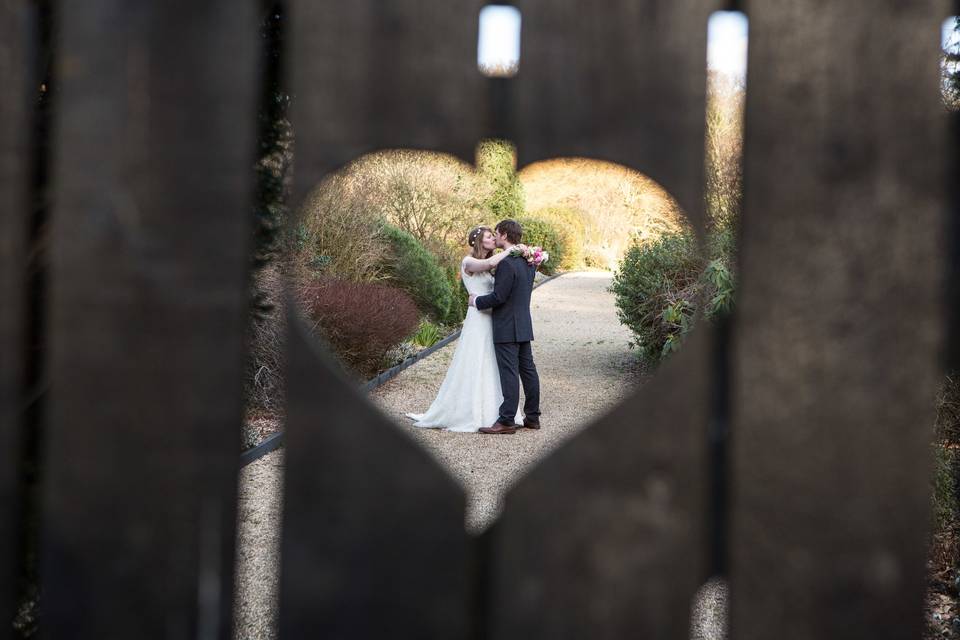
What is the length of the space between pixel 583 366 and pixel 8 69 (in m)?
9.46

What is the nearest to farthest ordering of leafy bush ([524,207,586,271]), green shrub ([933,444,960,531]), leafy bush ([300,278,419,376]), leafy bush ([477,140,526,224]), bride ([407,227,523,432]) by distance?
green shrub ([933,444,960,531]), bride ([407,227,523,432]), leafy bush ([300,278,419,376]), leafy bush ([477,140,526,224]), leafy bush ([524,207,586,271])

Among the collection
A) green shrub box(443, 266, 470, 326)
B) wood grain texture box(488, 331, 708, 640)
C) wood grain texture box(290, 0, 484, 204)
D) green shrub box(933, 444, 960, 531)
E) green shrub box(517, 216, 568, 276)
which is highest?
green shrub box(517, 216, 568, 276)

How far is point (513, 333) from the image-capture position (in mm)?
7137

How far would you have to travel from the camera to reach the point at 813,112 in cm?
68

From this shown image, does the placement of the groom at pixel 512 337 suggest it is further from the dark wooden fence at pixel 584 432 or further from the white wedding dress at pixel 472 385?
the dark wooden fence at pixel 584 432

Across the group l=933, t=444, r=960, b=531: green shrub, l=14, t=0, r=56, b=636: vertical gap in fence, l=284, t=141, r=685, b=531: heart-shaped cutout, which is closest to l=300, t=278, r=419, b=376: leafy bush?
l=284, t=141, r=685, b=531: heart-shaped cutout

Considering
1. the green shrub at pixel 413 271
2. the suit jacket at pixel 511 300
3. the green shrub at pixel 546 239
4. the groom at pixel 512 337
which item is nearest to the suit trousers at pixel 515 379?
the groom at pixel 512 337

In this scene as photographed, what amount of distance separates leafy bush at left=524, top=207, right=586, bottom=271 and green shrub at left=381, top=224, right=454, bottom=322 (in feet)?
37.6

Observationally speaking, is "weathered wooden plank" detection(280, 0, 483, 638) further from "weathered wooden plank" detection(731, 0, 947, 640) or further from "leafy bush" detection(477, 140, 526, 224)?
"leafy bush" detection(477, 140, 526, 224)

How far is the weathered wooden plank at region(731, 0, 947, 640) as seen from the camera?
2.20 feet

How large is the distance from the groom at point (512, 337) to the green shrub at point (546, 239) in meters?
13.8

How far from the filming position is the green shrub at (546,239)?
21375 mm

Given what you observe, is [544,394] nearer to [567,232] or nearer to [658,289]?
[658,289]

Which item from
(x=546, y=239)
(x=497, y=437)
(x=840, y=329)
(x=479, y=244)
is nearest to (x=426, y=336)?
(x=479, y=244)
